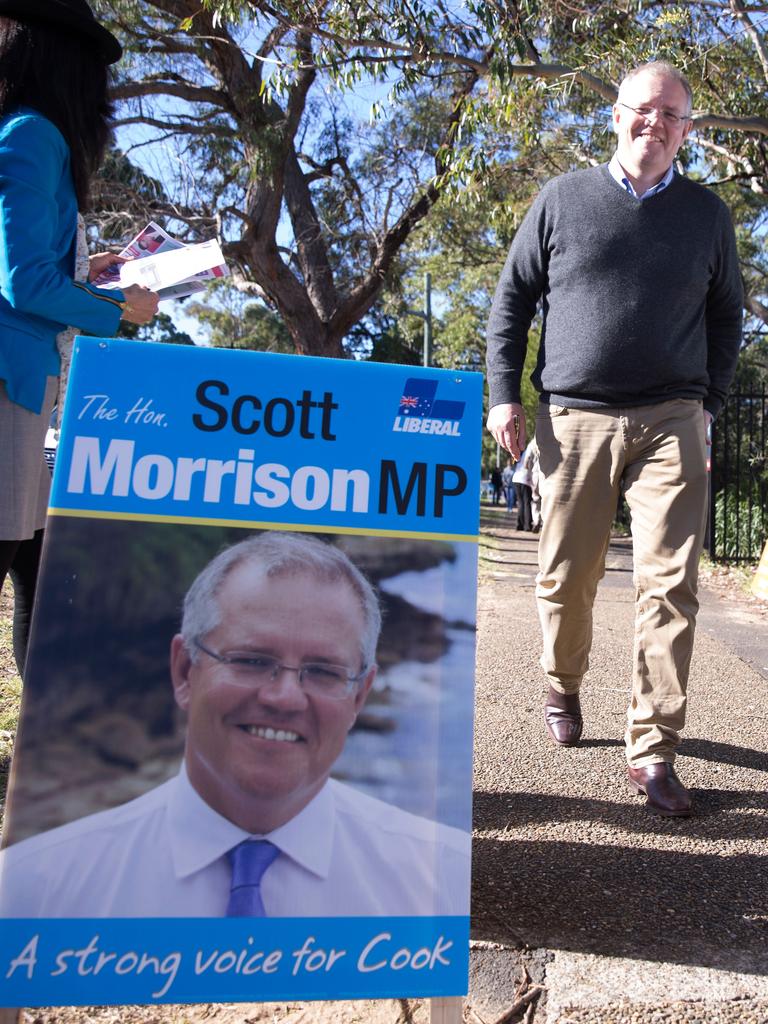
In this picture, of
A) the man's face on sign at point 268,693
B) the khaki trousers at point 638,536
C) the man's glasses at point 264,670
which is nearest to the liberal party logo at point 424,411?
the man's face on sign at point 268,693

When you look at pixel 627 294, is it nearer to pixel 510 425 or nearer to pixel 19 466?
pixel 510 425

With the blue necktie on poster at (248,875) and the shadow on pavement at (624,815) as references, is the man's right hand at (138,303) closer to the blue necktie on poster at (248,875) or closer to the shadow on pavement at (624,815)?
the blue necktie on poster at (248,875)

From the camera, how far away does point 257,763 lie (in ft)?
5.24

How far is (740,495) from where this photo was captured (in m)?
11.8

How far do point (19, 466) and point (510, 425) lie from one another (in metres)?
1.61

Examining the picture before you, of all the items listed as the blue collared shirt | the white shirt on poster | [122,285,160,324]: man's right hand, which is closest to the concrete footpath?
the white shirt on poster

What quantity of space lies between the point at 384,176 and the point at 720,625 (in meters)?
12.0

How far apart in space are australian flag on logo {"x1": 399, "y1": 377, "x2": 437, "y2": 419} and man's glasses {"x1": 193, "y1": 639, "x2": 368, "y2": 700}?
50cm

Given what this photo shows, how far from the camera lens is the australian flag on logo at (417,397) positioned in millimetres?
1719

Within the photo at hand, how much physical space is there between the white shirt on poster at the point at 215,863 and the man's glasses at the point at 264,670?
18 centimetres

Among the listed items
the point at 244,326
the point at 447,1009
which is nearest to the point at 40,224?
the point at 447,1009

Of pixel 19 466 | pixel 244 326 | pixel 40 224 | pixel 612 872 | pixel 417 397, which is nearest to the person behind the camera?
pixel 417 397

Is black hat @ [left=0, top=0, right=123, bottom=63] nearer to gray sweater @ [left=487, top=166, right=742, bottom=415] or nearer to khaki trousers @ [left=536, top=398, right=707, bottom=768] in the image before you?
gray sweater @ [left=487, top=166, right=742, bottom=415]

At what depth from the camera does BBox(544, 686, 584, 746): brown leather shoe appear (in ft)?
11.2
